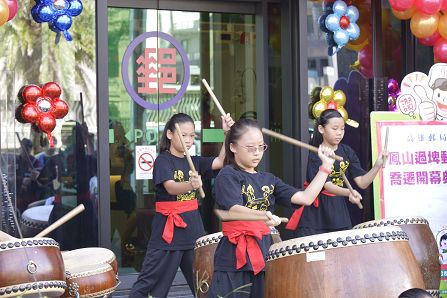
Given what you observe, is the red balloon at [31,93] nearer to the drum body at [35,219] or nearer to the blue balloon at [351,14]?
the drum body at [35,219]

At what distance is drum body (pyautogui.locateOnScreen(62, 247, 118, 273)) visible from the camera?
5.85 meters

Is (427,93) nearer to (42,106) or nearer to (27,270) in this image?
(42,106)

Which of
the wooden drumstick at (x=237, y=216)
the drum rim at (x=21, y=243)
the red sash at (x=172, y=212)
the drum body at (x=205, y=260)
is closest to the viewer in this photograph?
the wooden drumstick at (x=237, y=216)

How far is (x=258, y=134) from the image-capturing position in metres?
4.89

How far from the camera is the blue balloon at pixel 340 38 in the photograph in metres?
7.54

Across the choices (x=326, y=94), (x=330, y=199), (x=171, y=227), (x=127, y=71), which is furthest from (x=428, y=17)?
(x=171, y=227)

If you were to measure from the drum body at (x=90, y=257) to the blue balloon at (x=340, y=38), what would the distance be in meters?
2.82

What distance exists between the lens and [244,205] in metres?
4.84

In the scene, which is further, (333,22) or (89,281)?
(333,22)

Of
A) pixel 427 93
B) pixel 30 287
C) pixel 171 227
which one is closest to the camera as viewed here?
pixel 30 287

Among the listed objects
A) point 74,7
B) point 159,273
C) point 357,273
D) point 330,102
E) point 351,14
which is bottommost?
point 159,273

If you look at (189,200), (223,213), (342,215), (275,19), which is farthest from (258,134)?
(275,19)

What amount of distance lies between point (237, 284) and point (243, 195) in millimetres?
486

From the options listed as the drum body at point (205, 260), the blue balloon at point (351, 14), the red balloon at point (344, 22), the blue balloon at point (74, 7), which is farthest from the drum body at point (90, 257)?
the blue balloon at point (351, 14)
